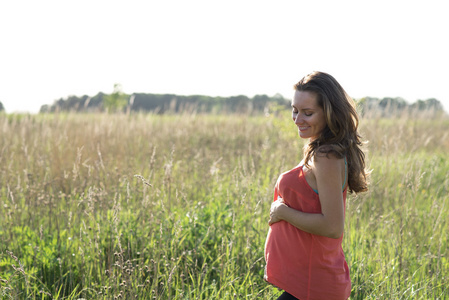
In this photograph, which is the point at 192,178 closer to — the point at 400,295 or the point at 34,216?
the point at 34,216

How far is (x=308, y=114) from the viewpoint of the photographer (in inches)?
73.6

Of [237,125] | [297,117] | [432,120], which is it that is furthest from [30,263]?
[432,120]

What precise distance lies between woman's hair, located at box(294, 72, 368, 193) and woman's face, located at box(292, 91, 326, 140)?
0.06ft

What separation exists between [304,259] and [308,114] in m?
0.64

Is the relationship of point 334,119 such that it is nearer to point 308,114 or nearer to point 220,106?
point 308,114

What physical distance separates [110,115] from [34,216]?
5.30 m

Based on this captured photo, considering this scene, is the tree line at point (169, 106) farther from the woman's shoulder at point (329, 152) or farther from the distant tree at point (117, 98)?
the distant tree at point (117, 98)

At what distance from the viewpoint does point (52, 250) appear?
10.3 feet

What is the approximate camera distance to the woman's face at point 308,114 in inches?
72.7

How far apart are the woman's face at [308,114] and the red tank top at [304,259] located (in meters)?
0.19

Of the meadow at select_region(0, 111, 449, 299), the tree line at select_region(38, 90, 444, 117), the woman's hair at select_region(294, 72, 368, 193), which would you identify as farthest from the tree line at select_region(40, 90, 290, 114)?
the woman's hair at select_region(294, 72, 368, 193)

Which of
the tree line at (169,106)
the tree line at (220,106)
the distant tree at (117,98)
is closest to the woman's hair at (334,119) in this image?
the tree line at (220,106)

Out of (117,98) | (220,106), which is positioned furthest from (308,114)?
(117,98)

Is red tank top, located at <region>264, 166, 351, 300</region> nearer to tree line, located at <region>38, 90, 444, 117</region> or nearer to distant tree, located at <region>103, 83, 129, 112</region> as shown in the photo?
tree line, located at <region>38, 90, 444, 117</region>
